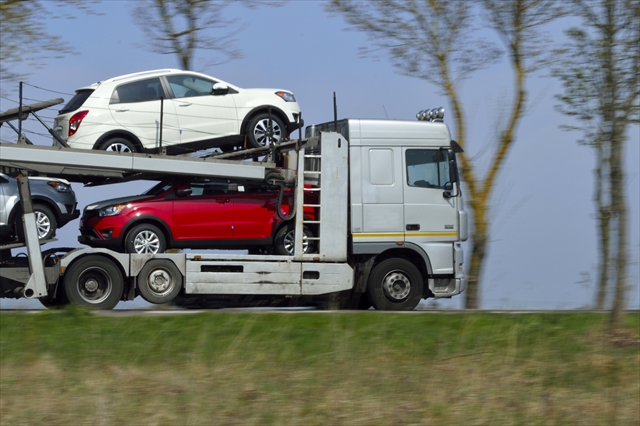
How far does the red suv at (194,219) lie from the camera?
12.6 m

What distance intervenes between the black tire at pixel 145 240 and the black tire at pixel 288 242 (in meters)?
1.64

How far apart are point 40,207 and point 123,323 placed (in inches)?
129

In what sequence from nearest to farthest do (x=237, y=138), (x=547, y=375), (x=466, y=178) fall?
(x=547, y=375) → (x=237, y=138) → (x=466, y=178)

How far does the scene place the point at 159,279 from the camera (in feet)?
41.0

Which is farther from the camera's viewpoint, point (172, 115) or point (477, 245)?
point (477, 245)

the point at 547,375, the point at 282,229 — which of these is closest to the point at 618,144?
the point at 547,375

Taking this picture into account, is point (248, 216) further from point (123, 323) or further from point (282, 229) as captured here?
point (123, 323)

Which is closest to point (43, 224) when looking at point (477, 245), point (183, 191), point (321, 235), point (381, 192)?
point (183, 191)

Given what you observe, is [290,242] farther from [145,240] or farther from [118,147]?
[118,147]

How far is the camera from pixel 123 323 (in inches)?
401

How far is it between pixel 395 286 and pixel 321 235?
1429 millimetres

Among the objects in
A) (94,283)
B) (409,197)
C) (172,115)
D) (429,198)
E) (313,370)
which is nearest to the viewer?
(313,370)

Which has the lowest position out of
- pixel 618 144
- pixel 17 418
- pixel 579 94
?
→ pixel 17 418

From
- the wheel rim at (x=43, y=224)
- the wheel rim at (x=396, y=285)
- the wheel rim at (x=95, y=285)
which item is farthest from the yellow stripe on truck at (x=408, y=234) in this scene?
the wheel rim at (x=43, y=224)
